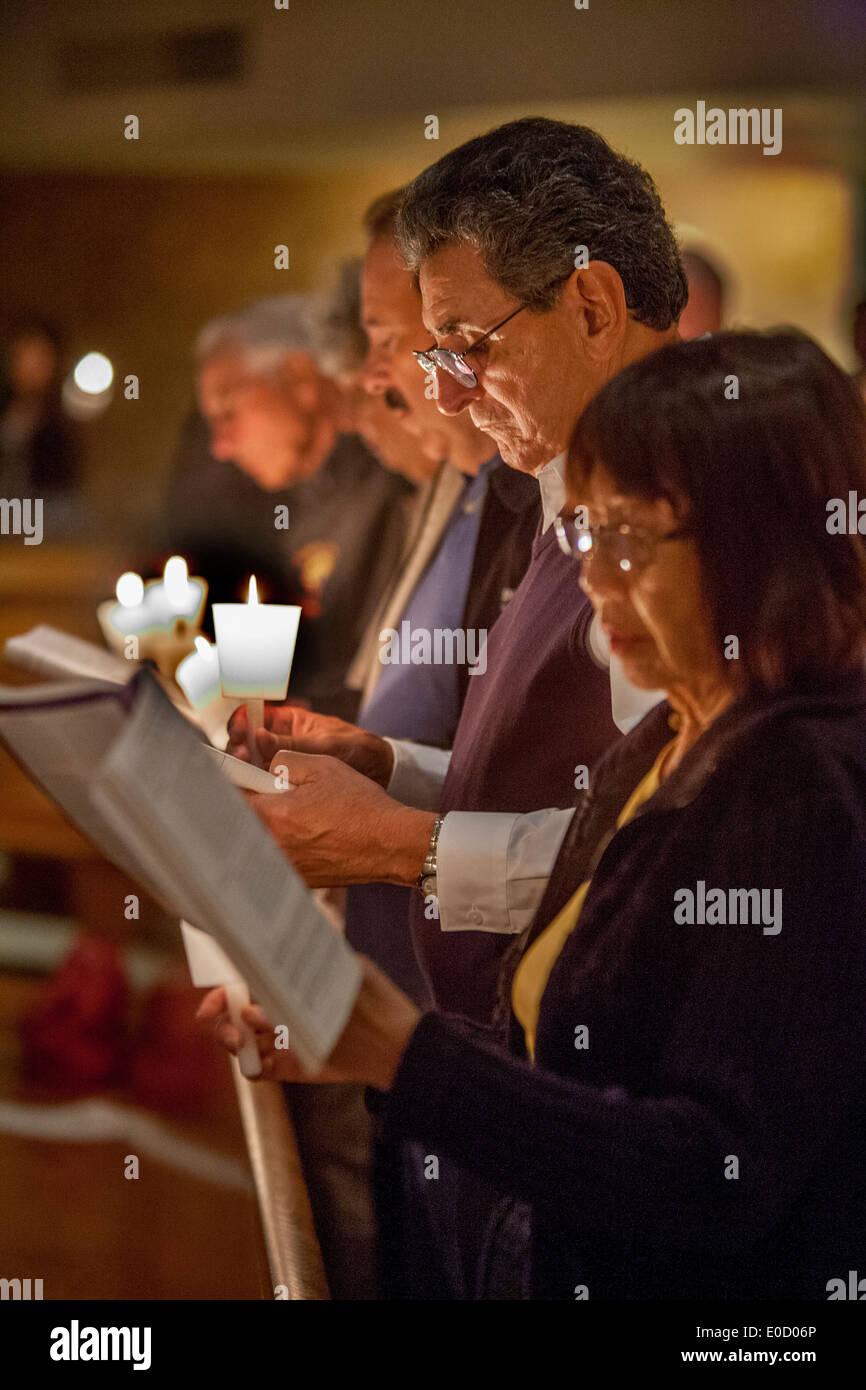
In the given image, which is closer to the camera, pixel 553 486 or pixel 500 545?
pixel 553 486

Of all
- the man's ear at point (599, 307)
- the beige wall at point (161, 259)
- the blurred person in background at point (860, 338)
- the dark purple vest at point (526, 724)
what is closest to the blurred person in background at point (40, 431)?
the beige wall at point (161, 259)

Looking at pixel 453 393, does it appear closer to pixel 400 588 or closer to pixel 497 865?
pixel 400 588

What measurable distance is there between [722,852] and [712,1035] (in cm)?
22

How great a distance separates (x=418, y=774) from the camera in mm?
1789

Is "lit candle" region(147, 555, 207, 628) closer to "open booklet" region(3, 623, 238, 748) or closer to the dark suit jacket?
"open booklet" region(3, 623, 238, 748)

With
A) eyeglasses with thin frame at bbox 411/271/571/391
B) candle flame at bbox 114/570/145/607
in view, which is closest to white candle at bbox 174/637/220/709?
candle flame at bbox 114/570/145/607

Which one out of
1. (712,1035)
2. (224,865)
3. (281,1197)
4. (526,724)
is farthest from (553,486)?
(281,1197)

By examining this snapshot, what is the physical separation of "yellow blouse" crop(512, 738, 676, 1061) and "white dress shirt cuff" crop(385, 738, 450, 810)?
28 centimetres

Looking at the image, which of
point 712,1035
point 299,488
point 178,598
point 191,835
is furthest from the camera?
point 299,488

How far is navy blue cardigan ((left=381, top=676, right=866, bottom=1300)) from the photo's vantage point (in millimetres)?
1370

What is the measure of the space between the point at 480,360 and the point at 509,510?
10.5 inches

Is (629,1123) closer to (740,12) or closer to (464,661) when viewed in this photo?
(464,661)

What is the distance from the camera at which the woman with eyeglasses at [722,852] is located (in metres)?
1.40

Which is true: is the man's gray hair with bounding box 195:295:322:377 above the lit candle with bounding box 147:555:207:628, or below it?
above
